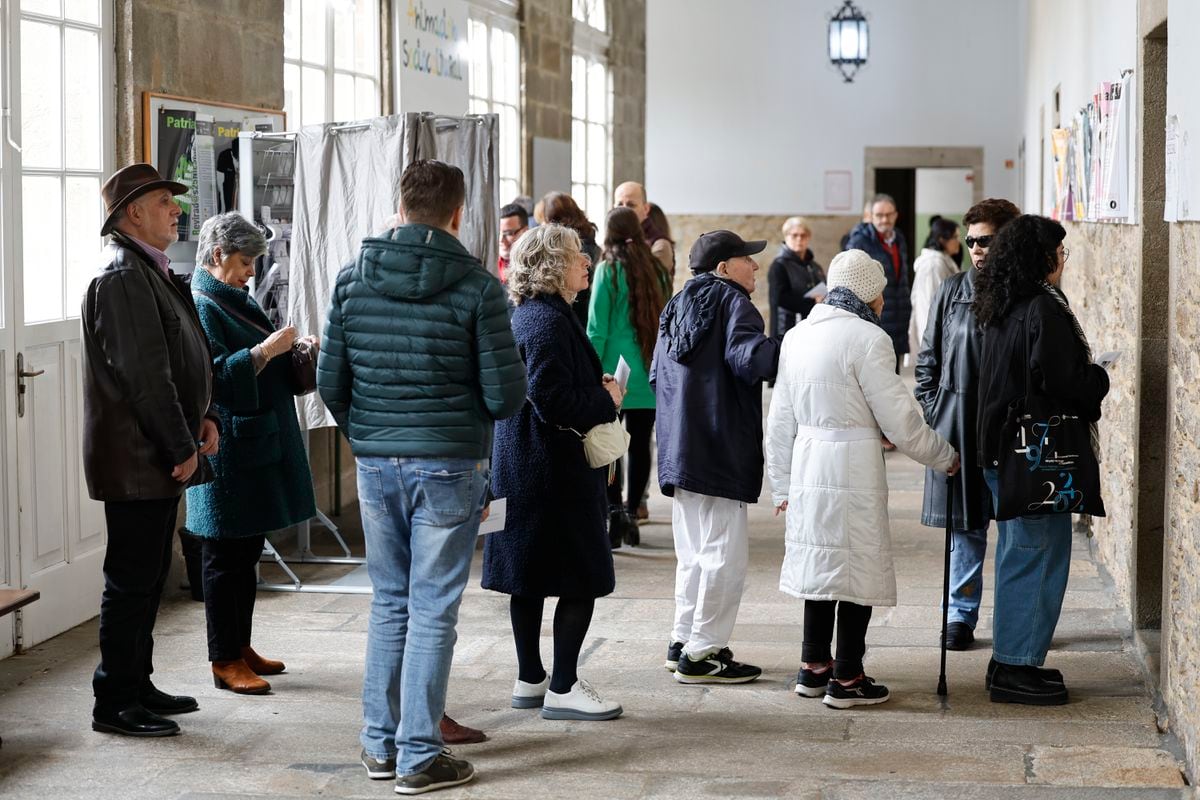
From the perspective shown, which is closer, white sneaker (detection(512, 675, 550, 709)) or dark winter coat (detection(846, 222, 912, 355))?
white sneaker (detection(512, 675, 550, 709))

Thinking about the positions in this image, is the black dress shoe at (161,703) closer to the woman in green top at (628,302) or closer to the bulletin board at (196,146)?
the bulletin board at (196,146)

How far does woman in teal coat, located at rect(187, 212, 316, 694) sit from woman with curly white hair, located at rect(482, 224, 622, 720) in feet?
2.61

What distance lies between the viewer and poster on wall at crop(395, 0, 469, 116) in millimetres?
8516

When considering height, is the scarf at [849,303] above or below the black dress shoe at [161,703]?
above

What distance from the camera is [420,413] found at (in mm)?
3717

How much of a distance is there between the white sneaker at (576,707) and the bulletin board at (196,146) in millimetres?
2751

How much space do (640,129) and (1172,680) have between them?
10550mm

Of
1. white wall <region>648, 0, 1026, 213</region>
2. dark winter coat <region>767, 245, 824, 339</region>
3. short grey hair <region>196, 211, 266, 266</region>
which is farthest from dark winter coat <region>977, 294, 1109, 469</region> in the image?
white wall <region>648, 0, 1026, 213</region>

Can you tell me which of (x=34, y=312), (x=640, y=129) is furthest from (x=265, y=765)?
(x=640, y=129)

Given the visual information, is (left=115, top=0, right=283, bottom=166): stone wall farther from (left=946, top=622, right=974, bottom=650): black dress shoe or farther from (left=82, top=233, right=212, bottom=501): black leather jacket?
(left=946, top=622, right=974, bottom=650): black dress shoe

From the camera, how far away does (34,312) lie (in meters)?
5.46

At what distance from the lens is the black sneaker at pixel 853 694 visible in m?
4.54

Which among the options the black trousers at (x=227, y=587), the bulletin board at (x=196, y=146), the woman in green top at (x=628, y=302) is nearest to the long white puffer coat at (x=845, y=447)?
the black trousers at (x=227, y=587)

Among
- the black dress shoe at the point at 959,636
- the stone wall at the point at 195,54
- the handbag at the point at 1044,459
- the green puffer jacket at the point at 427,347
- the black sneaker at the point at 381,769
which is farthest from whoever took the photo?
the stone wall at the point at 195,54
